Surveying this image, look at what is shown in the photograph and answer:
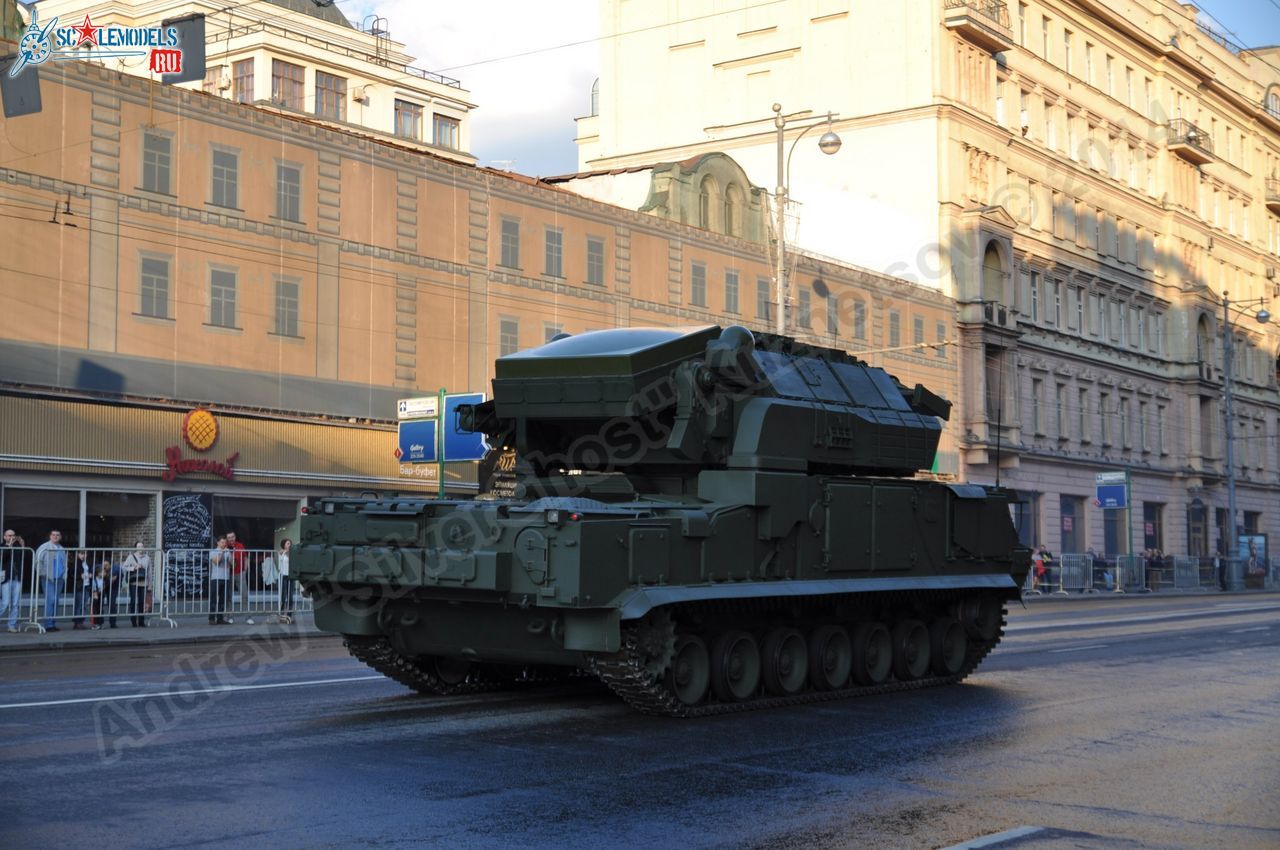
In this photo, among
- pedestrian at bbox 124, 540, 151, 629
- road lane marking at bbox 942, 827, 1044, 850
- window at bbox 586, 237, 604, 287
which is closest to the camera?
road lane marking at bbox 942, 827, 1044, 850

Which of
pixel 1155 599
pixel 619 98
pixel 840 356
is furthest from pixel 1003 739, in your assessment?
pixel 619 98

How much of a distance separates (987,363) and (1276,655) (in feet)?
114

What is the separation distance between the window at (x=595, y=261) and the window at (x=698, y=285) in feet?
11.7

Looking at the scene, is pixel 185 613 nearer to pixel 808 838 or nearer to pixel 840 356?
pixel 840 356

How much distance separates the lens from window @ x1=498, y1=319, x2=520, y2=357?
35156 mm

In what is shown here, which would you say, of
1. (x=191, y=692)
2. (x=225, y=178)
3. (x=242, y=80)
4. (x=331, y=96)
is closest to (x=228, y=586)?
(x=225, y=178)

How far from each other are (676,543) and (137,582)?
1388cm

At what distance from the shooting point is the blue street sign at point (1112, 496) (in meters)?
52.1

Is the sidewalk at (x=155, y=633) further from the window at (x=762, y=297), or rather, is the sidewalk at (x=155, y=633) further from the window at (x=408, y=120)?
the window at (x=408, y=120)

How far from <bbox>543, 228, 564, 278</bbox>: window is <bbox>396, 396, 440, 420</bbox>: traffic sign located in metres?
6.91

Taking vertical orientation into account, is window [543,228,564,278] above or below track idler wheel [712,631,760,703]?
above

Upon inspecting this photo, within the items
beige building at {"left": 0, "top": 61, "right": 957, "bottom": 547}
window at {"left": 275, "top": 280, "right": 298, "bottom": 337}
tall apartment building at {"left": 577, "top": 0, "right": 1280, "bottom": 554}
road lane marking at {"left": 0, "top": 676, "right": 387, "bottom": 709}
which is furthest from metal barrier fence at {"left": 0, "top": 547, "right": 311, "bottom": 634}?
tall apartment building at {"left": 577, "top": 0, "right": 1280, "bottom": 554}

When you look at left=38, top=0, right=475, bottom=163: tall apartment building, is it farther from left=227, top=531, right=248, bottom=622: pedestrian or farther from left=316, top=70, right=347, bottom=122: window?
left=227, top=531, right=248, bottom=622: pedestrian

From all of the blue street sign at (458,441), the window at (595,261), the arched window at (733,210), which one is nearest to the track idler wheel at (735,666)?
the blue street sign at (458,441)
